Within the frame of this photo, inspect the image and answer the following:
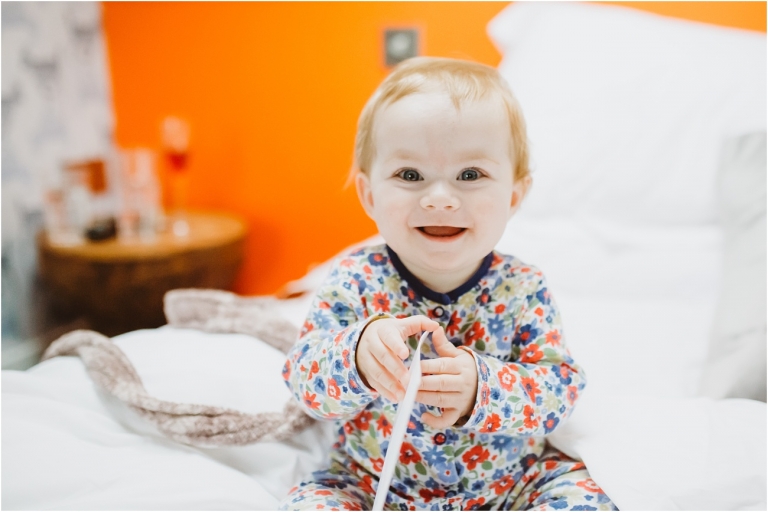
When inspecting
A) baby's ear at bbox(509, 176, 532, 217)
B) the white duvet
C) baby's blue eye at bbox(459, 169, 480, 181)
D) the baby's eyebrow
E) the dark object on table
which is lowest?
the white duvet

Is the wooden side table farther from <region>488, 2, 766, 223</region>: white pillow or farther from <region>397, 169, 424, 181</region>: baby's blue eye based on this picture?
<region>397, 169, 424, 181</region>: baby's blue eye

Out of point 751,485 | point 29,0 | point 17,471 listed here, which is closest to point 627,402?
point 751,485

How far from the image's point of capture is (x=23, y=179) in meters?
1.75

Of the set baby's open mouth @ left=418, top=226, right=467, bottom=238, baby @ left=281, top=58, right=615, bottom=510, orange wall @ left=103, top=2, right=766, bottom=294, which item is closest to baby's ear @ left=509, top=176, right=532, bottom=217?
baby @ left=281, top=58, right=615, bottom=510

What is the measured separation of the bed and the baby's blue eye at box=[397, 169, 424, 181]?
1.16ft

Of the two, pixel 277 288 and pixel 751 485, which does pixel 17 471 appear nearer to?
pixel 751 485

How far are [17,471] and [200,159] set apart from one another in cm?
148

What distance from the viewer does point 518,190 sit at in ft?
2.30

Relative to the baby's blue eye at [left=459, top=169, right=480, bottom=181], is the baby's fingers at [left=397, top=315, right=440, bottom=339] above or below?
below

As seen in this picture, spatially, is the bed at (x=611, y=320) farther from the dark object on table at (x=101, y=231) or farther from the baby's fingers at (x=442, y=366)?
the dark object on table at (x=101, y=231)

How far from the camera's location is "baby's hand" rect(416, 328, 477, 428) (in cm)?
56

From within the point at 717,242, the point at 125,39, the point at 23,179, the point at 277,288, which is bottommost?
the point at 277,288

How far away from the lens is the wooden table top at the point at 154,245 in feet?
4.85

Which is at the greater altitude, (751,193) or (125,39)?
(125,39)
